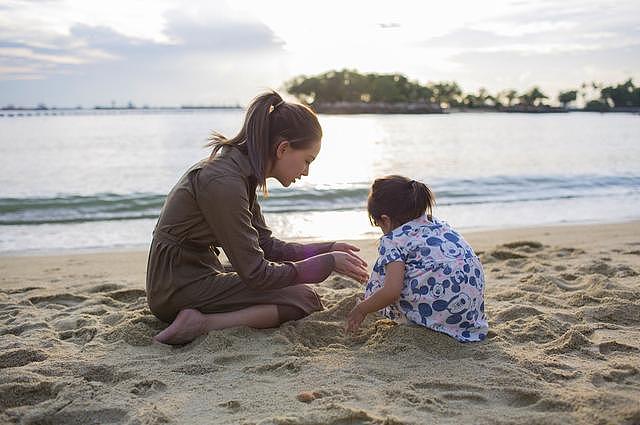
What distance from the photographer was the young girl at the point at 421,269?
296 centimetres

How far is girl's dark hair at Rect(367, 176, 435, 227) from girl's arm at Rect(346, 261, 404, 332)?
0.83 feet

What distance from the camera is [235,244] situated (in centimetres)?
292

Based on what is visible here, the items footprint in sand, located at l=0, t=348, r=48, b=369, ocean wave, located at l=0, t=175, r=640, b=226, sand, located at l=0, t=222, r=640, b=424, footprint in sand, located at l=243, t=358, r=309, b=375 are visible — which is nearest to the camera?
sand, located at l=0, t=222, r=640, b=424

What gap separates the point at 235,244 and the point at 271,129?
0.58m

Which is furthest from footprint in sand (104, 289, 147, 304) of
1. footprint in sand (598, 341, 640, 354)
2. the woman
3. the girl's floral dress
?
footprint in sand (598, 341, 640, 354)

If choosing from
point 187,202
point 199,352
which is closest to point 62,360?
point 199,352

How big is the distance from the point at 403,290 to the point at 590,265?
2217 mm

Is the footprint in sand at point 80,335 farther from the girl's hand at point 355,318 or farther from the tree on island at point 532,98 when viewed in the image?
the tree on island at point 532,98

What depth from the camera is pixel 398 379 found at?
2572mm

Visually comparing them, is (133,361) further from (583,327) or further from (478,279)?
(583,327)

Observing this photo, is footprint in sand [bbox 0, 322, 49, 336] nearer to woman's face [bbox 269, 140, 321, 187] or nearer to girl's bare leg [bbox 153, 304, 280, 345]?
girl's bare leg [bbox 153, 304, 280, 345]

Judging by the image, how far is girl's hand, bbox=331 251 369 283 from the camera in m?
3.10

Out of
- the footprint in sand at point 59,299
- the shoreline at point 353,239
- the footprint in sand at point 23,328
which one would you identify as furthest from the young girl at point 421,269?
the shoreline at point 353,239

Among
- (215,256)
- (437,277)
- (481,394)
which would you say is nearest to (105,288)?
(215,256)
